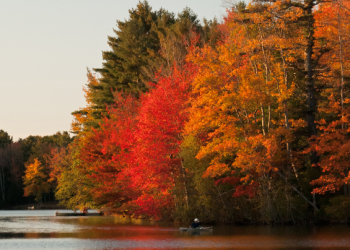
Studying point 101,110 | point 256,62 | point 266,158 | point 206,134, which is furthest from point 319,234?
point 101,110

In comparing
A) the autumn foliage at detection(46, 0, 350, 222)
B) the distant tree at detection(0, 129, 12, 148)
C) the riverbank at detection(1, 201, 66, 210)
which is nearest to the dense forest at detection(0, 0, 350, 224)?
the autumn foliage at detection(46, 0, 350, 222)

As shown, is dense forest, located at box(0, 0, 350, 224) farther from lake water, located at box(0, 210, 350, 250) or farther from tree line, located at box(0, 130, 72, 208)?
tree line, located at box(0, 130, 72, 208)

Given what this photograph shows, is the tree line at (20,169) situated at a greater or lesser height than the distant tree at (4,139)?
lesser

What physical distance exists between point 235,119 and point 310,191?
6.82 meters

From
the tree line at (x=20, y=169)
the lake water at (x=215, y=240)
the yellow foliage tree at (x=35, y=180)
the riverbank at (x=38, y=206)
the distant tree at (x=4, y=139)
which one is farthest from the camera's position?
the distant tree at (x=4, y=139)

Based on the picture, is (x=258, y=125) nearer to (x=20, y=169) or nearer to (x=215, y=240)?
(x=215, y=240)

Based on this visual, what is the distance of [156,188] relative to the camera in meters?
37.0

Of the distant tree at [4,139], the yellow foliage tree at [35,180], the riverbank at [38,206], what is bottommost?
the riverbank at [38,206]

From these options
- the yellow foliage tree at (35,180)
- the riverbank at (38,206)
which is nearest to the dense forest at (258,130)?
the yellow foliage tree at (35,180)

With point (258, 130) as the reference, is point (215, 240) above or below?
below

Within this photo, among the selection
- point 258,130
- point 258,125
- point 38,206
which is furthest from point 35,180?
point 258,130

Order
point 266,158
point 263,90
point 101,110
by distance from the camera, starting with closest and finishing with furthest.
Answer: point 266,158
point 263,90
point 101,110

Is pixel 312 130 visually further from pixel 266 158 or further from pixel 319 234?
pixel 319 234

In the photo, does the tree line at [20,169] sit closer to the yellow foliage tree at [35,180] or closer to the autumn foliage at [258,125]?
the yellow foliage tree at [35,180]
